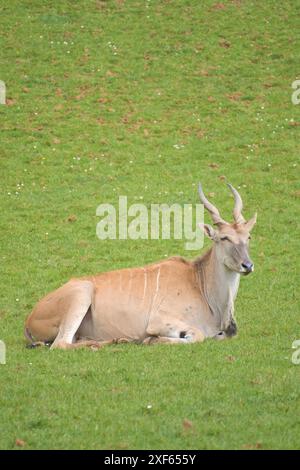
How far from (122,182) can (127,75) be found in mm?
4696

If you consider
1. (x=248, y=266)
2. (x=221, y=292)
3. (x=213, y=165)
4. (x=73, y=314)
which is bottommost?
(x=73, y=314)

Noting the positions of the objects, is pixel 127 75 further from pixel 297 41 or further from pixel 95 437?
pixel 95 437

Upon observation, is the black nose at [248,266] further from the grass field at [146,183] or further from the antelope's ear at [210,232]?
the grass field at [146,183]

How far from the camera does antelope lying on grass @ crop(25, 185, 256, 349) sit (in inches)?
366

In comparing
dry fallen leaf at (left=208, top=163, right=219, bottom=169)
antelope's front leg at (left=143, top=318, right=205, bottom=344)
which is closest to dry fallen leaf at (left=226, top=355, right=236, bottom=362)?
antelope's front leg at (left=143, top=318, right=205, bottom=344)

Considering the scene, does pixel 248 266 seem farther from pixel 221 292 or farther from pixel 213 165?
pixel 213 165

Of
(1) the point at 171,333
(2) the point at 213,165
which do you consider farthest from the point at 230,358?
(2) the point at 213,165

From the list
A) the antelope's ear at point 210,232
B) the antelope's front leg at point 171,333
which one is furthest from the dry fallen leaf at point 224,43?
the antelope's front leg at point 171,333

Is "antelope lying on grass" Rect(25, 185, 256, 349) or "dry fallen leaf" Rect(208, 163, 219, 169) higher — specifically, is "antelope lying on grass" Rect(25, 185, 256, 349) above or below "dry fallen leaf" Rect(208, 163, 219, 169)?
below

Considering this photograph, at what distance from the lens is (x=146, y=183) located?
16469 mm

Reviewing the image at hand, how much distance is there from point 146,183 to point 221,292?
23.2 feet

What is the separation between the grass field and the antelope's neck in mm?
261

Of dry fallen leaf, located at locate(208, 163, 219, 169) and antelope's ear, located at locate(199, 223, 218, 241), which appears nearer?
antelope's ear, located at locate(199, 223, 218, 241)

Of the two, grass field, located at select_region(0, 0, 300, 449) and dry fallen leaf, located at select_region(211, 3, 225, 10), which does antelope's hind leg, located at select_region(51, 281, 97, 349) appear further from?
dry fallen leaf, located at select_region(211, 3, 225, 10)
